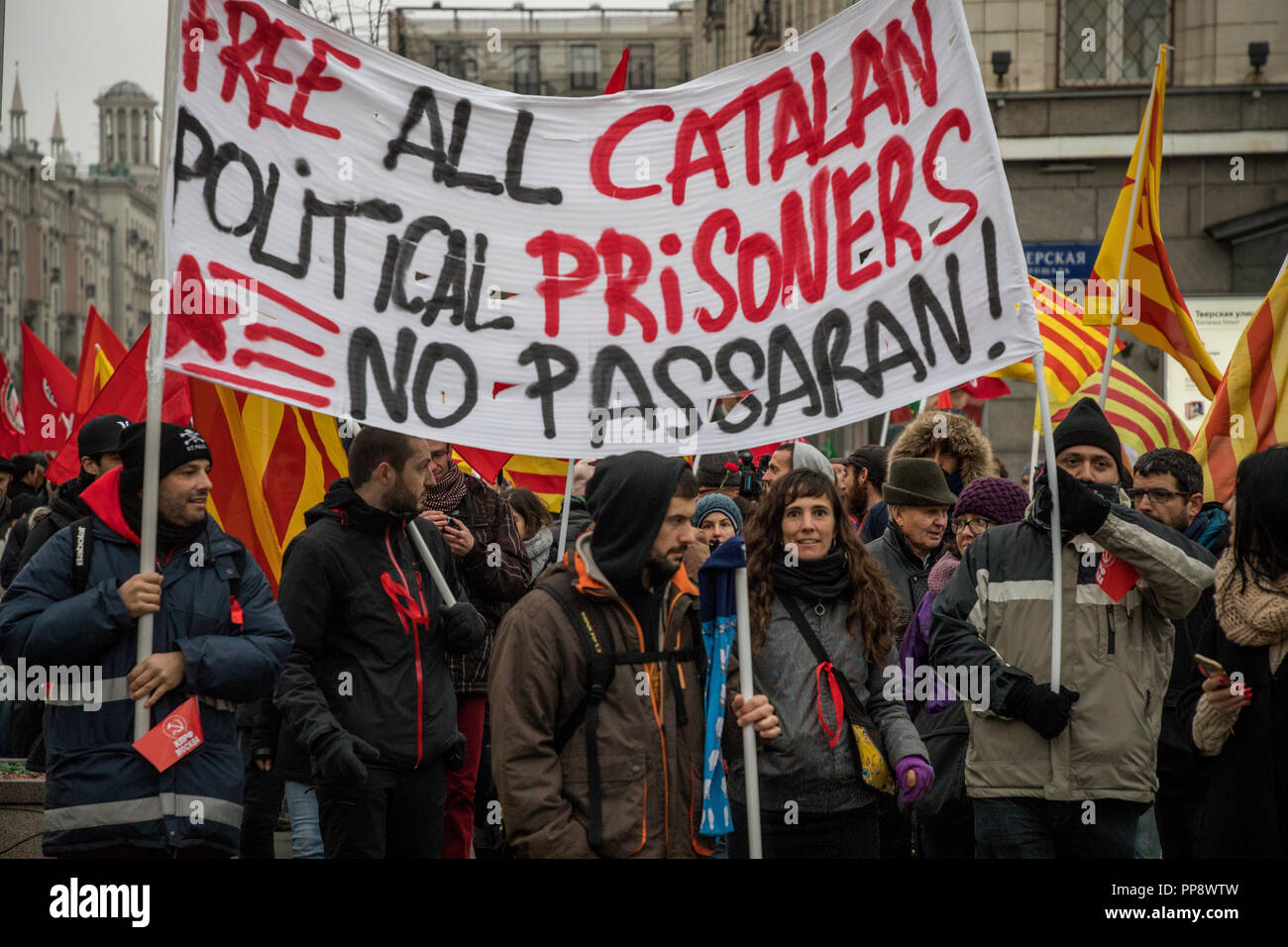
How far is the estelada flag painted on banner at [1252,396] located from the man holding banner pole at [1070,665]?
7.20ft

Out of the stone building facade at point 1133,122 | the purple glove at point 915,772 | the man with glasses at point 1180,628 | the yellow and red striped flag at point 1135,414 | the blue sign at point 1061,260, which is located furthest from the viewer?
the stone building facade at point 1133,122

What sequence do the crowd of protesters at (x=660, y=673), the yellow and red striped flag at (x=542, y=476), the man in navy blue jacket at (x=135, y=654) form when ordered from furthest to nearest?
the yellow and red striped flag at (x=542, y=476), the man in navy blue jacket at (x=135, y=654), the crowd of protesters at (x=660, y=673)

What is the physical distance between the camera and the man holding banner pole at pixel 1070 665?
17.2 feet

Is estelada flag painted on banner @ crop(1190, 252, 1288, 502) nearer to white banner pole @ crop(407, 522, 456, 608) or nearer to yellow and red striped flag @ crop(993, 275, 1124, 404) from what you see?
yellow and red striped flag @ crop(993, 275, 1124, 404)

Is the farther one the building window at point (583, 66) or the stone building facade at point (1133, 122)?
the building window at point (583, 66)

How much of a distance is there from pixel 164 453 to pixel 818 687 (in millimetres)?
2167

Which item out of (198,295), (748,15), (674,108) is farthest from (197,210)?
(748,15)

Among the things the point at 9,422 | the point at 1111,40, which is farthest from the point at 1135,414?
the point at 1111,40

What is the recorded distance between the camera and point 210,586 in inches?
201

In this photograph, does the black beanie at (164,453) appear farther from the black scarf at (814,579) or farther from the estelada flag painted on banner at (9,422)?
the estelada flag painted on banner at (9,422)

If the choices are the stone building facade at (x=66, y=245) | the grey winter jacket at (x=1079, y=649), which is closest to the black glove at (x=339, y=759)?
the grey winter jacket at (x=1079, y=649)

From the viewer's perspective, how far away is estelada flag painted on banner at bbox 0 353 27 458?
606 inches

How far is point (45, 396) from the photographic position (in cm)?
1560
